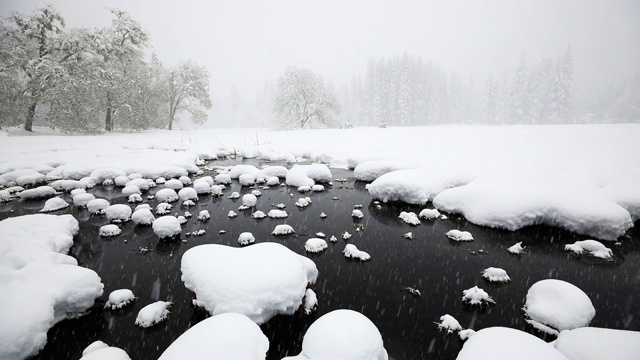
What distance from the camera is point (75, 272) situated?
403cm

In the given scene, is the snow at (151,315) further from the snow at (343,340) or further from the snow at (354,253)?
the snow at (354,253)

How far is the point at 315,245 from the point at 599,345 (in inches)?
161

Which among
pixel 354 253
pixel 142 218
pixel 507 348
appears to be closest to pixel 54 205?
pixel 142 218

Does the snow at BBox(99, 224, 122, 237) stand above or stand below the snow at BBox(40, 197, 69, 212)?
below

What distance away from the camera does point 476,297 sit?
4160 mm

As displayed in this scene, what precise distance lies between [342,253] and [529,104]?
5647cm

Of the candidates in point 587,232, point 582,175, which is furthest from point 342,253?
point 582,175

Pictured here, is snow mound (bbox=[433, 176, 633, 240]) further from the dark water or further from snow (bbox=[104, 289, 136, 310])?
snow (bbox=[104, 289, 136, 310])

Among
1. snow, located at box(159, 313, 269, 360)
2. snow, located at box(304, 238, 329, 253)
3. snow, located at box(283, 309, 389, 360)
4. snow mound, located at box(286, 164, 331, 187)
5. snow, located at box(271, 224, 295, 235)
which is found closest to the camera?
snow, located at box(159, 313, 269, 360)

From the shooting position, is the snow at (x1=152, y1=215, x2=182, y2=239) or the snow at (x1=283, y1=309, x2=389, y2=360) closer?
the snow at (x1=283, y1=309, x2=389, y2=360)

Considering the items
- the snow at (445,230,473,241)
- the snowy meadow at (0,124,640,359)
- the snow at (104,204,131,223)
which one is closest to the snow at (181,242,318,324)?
the snowy meadow at (0,124,640,359)

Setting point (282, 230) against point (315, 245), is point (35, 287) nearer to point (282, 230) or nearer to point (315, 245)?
point (282, 230)

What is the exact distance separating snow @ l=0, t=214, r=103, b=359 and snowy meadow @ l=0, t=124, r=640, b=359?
2 centimetres

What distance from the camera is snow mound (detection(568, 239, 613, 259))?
5.27 m
